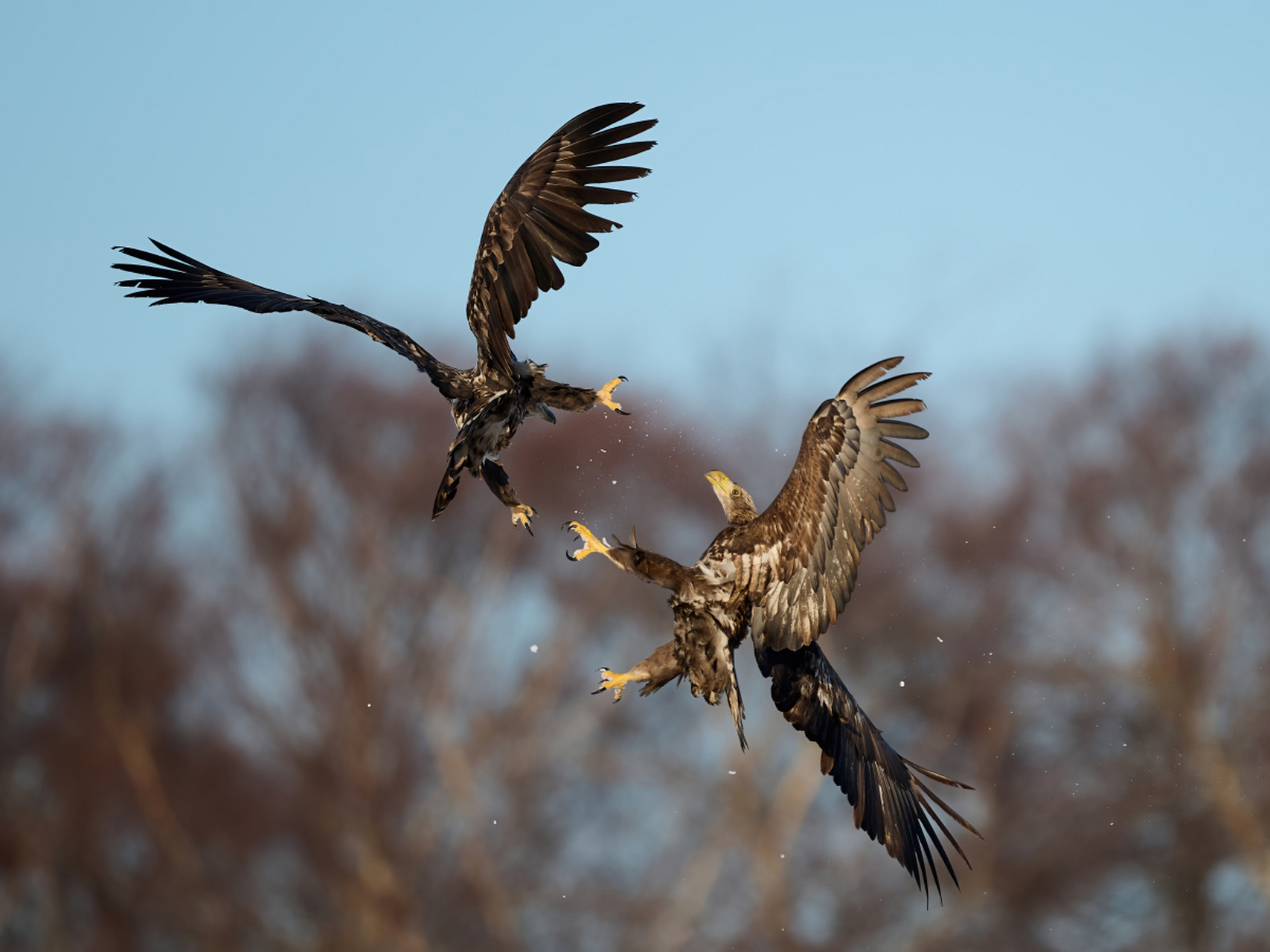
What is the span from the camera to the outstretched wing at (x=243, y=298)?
7.74m

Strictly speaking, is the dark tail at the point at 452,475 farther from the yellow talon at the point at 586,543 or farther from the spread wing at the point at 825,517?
the spread wing at the point at 825,517

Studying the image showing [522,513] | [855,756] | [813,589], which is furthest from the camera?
[522,513]

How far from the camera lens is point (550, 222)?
7535 millimetres

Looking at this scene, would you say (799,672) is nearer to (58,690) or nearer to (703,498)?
(703,498)

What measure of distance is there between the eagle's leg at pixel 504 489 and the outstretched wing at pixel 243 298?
0.39 metres

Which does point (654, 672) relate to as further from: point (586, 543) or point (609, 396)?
point (609, 396)

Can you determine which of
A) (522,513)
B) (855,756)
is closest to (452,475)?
(522,513)

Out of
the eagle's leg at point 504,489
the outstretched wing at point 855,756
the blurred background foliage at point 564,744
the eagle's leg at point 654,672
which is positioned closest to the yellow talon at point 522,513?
the eagle's leg at point 504,489

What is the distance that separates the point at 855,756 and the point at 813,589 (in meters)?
1.06

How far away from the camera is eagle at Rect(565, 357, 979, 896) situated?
683cm

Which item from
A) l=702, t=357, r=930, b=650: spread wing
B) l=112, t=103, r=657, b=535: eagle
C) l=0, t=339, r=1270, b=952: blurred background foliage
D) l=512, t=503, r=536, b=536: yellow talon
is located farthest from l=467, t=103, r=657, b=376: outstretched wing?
l=0, t=339, r=1270, b=952: blurred background foliage

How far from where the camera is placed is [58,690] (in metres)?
29.7

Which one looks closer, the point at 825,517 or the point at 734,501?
the point at 825,517

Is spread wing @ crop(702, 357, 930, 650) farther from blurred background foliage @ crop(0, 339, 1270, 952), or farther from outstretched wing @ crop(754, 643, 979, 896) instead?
blurred background foliage @ crop(0, 339, 1270, 952)
